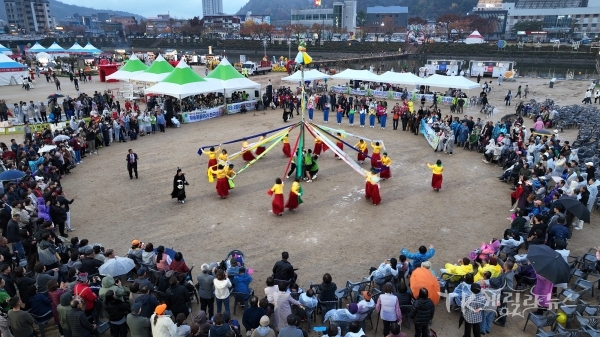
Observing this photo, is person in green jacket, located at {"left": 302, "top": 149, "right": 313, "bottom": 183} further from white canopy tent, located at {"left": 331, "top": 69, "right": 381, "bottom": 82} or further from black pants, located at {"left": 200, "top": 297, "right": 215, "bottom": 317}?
white canopy tent, located at {"left": 331, "top": 69, "right": 381, "bottom": 82}

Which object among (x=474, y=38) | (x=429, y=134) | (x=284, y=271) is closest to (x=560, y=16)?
(x=474, y=38)

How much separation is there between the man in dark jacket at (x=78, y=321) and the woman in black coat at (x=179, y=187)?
20.5 ft

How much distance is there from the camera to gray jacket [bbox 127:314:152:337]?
5.87 meters

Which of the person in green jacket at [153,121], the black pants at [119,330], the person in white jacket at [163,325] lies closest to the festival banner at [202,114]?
the person in green jacket at [153,121]

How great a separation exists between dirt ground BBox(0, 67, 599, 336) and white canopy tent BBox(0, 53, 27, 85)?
24.1m

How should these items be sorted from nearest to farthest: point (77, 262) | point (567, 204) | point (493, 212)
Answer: point (77, 262)
point (567, 204)
point (493, 212)

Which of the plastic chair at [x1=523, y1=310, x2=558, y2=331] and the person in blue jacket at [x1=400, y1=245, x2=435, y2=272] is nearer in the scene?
the plastic chair at [x1=523, y1=310, x2=558, y2=331]

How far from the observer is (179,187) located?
478 inches

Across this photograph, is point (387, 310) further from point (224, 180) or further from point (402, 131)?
point (402, 131)

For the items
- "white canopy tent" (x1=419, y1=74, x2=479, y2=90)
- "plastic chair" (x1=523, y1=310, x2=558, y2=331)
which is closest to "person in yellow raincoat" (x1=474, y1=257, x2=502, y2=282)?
"plastic chair" (x1=523, y1=310, x2=558, y2=331)

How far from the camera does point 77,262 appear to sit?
25.0 ft

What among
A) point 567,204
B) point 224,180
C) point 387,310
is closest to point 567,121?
point 567,204

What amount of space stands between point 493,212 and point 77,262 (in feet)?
34.8

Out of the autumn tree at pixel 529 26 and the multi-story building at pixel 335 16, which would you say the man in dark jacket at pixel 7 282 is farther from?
the multi-story building at pixel 335 16
